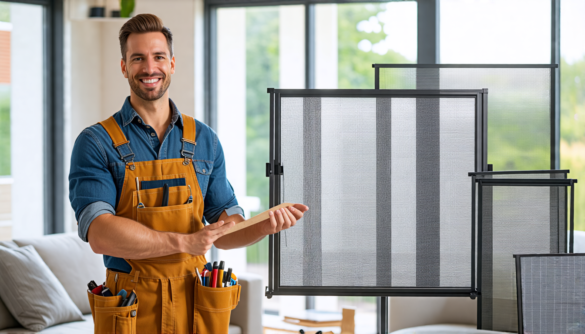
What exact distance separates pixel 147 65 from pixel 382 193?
100 centimetres

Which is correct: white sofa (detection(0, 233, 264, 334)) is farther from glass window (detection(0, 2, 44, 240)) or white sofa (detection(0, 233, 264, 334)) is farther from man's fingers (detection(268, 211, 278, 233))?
man's fingers (detection(268, 211, 278, 233))

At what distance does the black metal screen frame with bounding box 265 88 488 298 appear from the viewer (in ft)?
6.58

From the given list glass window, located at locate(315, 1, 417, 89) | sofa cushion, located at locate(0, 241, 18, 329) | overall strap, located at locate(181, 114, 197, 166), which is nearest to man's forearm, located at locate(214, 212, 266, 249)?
overall strap, located at locate(181, 114, 197, 166)

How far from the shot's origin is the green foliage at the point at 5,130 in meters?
3.62

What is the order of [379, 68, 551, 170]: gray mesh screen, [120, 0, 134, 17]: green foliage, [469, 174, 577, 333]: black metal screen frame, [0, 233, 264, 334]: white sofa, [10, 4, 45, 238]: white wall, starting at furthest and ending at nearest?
[10, 4, 45, 238]: white wall
[120, 0, 134, 17]: green foliage
[0, 233, 264, 334]: white sofa
[379, 68, 551, 170]: gray mesh screen
[469, 174, 577, 333]: black metal screen frame

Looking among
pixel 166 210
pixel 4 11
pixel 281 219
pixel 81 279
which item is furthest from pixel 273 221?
pixel 4 11

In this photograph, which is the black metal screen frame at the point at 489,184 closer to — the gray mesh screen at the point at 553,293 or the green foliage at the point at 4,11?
the gray mesh screen at the point at 553,293

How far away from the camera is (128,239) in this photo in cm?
141

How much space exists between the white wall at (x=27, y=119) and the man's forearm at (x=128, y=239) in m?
2.57

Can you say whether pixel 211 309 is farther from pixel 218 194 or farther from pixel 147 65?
pixel 147 65

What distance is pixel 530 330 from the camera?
1.81m

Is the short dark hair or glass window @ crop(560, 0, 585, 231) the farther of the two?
glass window @ crop(560, 0, 585, 231)

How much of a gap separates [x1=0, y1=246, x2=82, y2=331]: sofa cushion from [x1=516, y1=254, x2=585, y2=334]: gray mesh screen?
218 cm

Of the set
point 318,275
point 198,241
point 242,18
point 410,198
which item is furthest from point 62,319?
point 242,18
